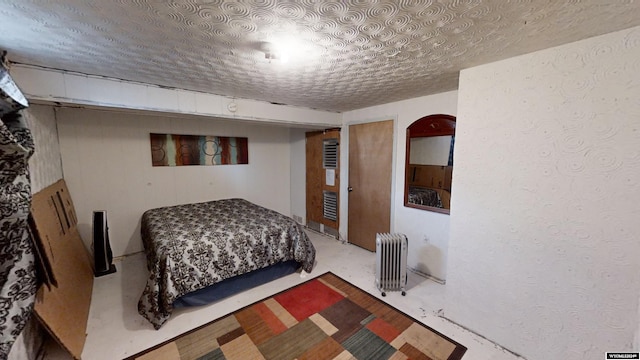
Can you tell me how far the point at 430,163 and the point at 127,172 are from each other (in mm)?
3988

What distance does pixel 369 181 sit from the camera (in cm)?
346

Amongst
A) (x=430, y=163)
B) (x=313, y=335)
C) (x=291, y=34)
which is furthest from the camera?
(x=430, y=163)

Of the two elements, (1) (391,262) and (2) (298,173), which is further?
(2) (298,173)

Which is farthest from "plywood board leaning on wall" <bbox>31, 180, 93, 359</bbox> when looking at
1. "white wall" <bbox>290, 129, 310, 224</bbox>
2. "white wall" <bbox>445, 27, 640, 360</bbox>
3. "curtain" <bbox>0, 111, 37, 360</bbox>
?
"white wall" <bbox>290, 129, 310, 224</bbox>

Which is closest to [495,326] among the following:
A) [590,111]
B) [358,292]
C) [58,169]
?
[358,292]

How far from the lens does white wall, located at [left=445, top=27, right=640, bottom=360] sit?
4.35 ft

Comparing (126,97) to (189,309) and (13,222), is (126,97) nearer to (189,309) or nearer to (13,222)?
(13,222)

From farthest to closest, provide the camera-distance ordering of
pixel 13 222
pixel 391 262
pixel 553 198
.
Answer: pixel 391 262
pixel 553 198
pixel 13 222

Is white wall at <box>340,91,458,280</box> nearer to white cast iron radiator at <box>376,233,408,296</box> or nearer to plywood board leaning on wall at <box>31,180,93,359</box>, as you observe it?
white cast iron radiator at <box>376,233,408,296</box>

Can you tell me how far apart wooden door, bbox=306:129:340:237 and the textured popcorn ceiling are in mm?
2083

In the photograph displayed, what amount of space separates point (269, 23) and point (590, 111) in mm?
1866

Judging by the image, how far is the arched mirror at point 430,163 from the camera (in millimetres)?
2658

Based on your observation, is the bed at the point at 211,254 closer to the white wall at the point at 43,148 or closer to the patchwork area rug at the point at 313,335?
the patchwork area rug at the point at 313,335

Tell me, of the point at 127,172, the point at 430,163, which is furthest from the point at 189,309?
the point at 430,163
